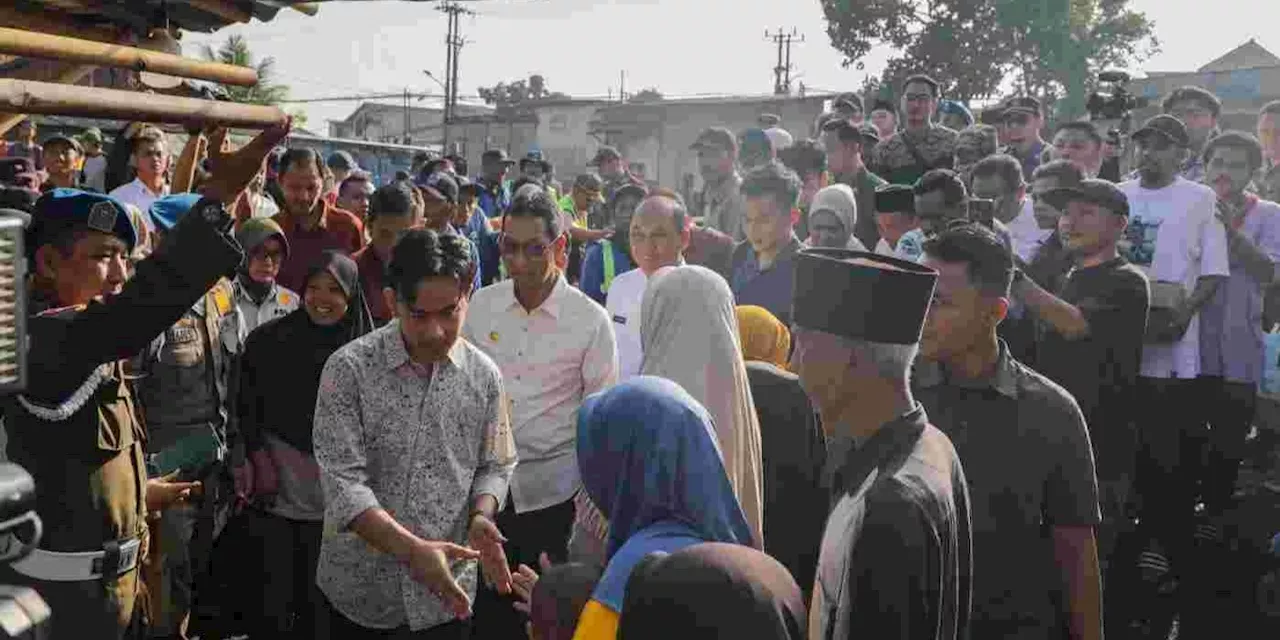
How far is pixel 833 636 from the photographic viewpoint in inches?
80.3

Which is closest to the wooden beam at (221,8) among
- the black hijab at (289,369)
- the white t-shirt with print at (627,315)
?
the black hijab at (289,369)

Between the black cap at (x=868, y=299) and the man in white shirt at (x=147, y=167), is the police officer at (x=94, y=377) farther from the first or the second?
the man in white shirt at (x=147, y=167)

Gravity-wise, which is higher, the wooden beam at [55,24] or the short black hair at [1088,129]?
the wooden beam at [55,24]

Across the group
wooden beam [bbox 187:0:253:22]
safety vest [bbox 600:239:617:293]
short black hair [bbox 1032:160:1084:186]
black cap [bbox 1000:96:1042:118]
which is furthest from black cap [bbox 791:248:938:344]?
black cap [bbox 1000:96:1042:118]

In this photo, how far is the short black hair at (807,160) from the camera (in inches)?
307

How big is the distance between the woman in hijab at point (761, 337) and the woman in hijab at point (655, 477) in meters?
1.52

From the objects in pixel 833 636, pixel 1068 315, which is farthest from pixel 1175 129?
pixel 833 636

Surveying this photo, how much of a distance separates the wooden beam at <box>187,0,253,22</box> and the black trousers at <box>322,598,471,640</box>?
79.3 inches

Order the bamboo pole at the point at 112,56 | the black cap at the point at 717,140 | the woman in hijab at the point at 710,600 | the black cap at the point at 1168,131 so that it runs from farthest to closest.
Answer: the black cap at the point at 717,140, the black cap at the point at 1168,131, the bamboo pole at the point at 112,56, the woman in hijab at the point at 710,600

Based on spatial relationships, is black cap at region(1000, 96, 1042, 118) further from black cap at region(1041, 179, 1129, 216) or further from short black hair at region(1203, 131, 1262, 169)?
black cap at region(1041, 179, 1129, 216)

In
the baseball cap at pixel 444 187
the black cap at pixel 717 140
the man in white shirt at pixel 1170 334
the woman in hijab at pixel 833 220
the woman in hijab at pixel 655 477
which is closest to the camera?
the woman in hijab at pixel 655 477

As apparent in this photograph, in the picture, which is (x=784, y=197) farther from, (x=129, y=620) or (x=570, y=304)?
(x=129, y=620)

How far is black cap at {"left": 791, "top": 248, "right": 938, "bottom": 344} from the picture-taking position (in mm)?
2344

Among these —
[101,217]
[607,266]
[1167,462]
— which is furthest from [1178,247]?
[101,217]
